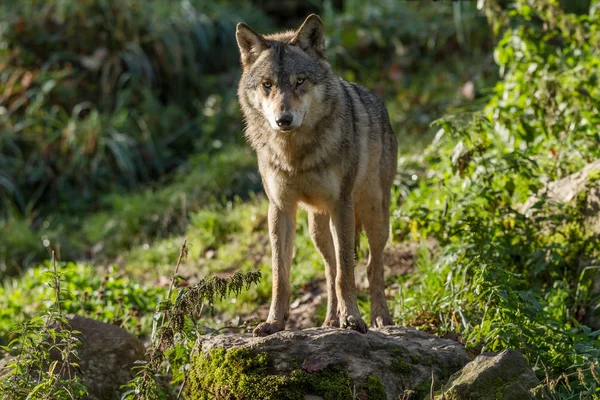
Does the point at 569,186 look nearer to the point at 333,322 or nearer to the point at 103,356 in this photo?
the point at 333,322

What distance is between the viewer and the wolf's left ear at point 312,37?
5461 mm

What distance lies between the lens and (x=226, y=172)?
34.0 feet

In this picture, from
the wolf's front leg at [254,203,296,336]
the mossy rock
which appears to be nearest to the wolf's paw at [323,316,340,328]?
the wolf's front leg at [254,203,296,336]

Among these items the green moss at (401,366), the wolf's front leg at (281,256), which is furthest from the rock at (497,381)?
the wolf's front leg at (281,256)

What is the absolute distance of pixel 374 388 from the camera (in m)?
4.36

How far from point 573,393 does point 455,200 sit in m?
2.11

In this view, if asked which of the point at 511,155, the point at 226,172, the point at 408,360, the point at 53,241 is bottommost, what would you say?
the point at 53,241

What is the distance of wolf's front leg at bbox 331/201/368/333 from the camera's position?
17.2ft

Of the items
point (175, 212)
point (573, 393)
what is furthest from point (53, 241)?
point (573, 393)

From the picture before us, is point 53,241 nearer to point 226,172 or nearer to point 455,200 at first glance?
point 226,172

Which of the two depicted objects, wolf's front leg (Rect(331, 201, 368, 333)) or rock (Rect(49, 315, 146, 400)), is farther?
wolf's front leg (Rect(331, 201, 368, 333))

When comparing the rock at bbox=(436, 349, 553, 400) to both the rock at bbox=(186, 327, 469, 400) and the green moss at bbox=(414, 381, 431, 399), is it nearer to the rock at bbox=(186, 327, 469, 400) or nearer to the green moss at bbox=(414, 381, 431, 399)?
the green moss at bbox=(414, 381, 431, 399)

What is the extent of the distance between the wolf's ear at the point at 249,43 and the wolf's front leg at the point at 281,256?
104 cm

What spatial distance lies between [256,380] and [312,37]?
2417mm
